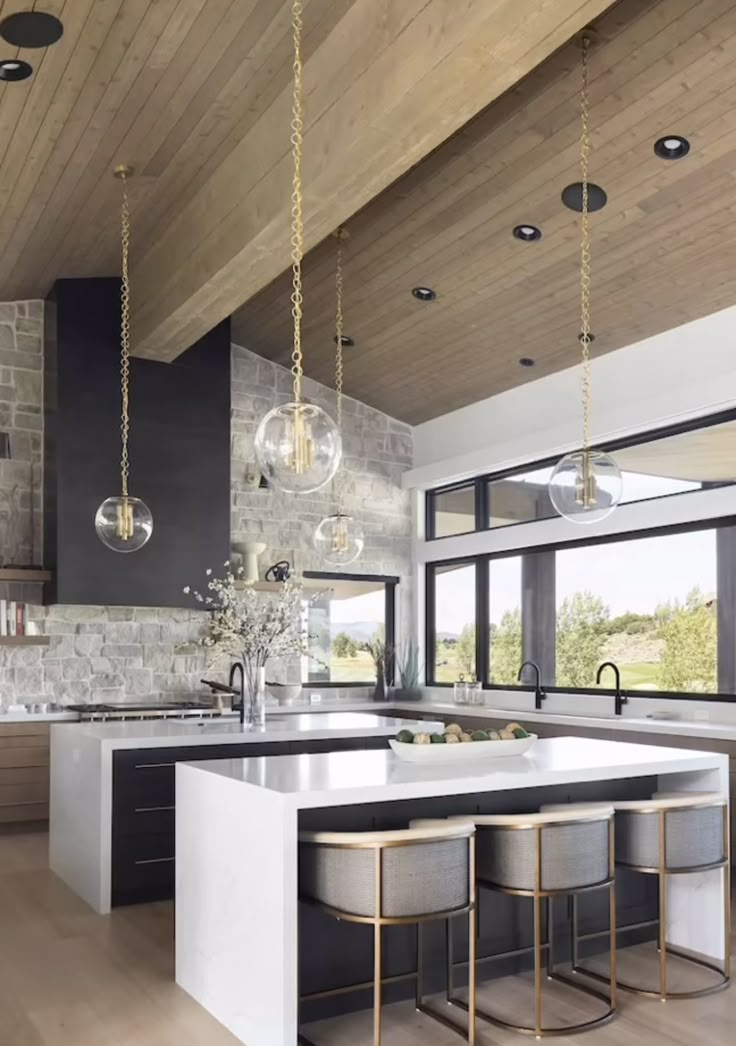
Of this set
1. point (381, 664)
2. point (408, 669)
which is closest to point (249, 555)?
point (381, 664)

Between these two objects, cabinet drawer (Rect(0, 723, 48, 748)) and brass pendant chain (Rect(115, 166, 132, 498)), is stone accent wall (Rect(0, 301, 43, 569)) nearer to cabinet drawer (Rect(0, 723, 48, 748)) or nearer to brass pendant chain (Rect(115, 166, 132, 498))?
brass pendant chain (Rect(115, 166, 132, 498))

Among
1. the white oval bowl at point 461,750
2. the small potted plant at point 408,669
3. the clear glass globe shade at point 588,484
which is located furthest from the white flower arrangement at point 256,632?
the small potted plant at point 408,669

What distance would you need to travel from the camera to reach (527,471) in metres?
8.46

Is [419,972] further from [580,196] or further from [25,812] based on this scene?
[25,812]

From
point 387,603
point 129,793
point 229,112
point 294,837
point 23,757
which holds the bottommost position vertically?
point 23,757

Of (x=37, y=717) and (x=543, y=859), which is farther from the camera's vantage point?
(x=37, y=717)

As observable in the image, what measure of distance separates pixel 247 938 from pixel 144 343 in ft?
15.3

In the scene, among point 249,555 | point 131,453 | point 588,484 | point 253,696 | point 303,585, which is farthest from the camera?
point 303,585

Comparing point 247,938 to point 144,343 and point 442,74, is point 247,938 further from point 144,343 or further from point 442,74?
point 144,343

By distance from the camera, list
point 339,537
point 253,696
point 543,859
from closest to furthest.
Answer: point 543,859 < point 253,696 < point 339,537

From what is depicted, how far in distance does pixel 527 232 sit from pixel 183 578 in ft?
12.0

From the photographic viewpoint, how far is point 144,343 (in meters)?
7.27

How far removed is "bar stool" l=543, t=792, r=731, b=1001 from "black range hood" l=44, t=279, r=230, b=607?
450cm

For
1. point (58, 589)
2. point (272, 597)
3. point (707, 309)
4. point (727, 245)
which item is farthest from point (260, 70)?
point (272, 597)
